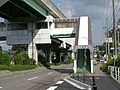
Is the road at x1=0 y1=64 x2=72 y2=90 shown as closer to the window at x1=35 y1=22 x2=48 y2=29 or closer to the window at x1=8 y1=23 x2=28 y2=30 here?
the window at x1=35 y1=22 x2=48 y2=29

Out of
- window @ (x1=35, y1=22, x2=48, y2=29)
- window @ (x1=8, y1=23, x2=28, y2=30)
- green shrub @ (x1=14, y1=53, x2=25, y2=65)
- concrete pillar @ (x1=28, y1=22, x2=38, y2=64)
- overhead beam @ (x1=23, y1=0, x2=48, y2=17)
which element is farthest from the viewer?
window @ (x1=8, y1=23, x2=28, y2=30)

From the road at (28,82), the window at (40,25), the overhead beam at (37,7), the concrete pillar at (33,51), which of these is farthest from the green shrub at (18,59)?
the road at (28,82)

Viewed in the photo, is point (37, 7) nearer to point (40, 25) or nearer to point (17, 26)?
point (40, 25)

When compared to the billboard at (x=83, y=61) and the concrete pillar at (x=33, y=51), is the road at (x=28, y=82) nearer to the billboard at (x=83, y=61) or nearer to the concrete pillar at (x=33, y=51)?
the billboard at (x=83, y=61)

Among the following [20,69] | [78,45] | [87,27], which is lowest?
[20,69]

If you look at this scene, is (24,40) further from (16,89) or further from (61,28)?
(16,89)

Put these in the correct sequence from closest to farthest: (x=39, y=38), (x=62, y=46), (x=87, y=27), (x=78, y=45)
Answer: (x=78, y=45)
(x=87, y=27)
(x=39, y=38)
(x=62, y=46)

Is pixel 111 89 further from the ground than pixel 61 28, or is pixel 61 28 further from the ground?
pixel 61 28

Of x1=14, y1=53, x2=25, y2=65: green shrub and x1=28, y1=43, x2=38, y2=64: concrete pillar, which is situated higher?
x1=28, y1=43, x2=38, y2=64: concrete pillar

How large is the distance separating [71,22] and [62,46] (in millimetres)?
23993

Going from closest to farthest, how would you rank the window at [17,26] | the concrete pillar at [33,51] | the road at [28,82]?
the road at [28,82] < the concrete pillar at [33,51] < the window at [17,26]

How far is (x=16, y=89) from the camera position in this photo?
1964cm

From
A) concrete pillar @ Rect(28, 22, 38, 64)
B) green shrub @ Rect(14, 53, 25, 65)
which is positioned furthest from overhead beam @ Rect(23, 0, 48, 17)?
green shrub @ Rect(14, 53, 25, 65)

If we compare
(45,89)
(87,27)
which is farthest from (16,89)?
(87,27)
